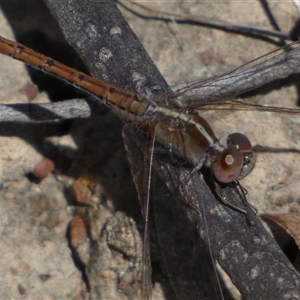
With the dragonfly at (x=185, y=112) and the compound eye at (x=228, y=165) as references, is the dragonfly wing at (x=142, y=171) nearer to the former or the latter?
the dragonfly at (x=185, y=112)

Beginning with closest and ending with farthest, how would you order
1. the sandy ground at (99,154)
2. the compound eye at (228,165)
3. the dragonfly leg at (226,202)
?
the dragonfly leg at (226,202) → the compound eye at (228,165) → the sandy ground at (99,154)

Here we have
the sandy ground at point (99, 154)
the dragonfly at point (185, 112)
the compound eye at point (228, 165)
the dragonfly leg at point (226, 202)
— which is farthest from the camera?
the sandy ground at point (99, 154)

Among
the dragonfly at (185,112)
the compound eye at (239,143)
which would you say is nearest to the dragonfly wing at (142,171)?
the dragonfly at (185,112)

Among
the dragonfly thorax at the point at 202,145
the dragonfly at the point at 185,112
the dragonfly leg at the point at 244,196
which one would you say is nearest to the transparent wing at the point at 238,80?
the dragonfly at the point at 185,112

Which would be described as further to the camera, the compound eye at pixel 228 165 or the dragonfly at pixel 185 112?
the dragonfly at pixel 185 112

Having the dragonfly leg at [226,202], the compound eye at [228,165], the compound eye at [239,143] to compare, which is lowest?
the dragonfly leg at [226,202]

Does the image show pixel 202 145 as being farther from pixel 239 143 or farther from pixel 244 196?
pixel 244 196

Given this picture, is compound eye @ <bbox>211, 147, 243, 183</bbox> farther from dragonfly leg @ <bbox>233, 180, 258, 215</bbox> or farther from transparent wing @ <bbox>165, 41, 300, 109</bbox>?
transparent wing @ <bbox>165, 41, 300, 109</bbox>

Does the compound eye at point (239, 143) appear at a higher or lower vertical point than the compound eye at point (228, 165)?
higher

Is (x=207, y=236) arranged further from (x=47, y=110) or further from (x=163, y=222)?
(x=47, y=110)
